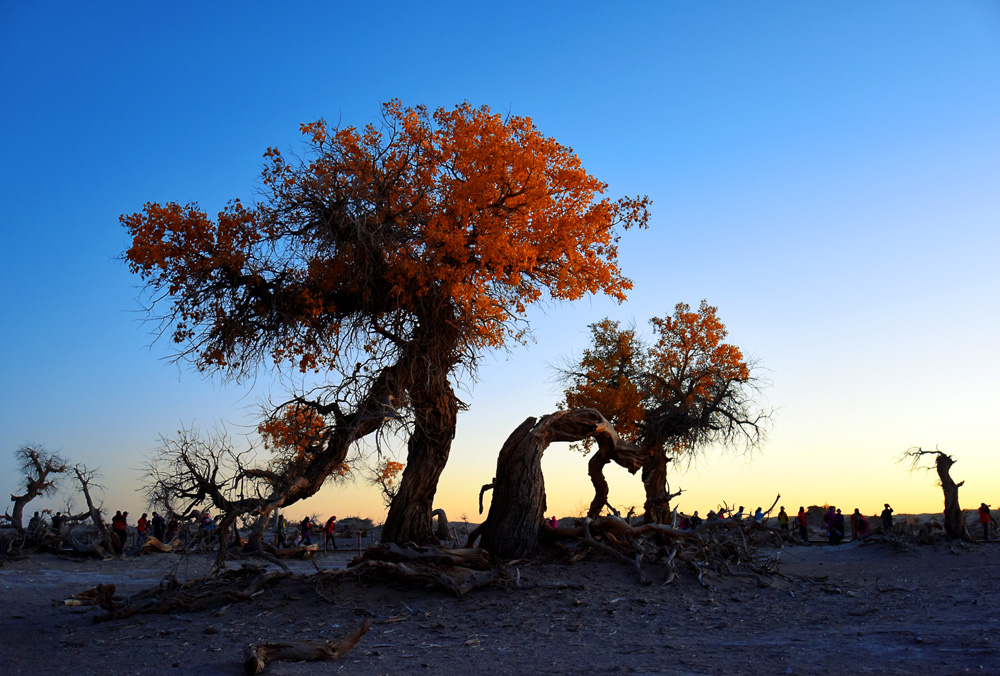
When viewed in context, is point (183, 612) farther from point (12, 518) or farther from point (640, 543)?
point (12, 518)

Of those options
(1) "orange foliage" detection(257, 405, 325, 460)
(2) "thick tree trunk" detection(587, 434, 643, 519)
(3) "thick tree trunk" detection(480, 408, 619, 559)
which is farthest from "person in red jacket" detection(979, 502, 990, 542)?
(1) "orange foliage" detection(257, 405, 325, 460)

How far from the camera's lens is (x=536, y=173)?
14.0 m

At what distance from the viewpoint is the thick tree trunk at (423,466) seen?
48.6 ft

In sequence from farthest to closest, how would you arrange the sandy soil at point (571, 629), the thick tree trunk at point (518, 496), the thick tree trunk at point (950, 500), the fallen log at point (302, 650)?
the thick tree trunk at point (950, 500), the thick tree trunk at point (518, 496), the fallen log at point (302, 650), the sandy soil at point (571, 629)

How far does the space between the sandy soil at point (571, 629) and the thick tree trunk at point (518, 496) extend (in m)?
0.74

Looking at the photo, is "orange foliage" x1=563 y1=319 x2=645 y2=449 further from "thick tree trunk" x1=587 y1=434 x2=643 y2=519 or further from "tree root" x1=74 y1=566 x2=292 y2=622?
"tree root" x1=74 y1=566 x2=292 y2=622

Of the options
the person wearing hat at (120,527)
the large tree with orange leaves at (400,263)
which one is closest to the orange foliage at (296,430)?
the large tree with orange leaves at (400,263)

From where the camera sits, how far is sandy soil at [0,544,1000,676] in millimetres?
8586

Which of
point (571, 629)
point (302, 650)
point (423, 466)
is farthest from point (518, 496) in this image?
point (302, 650)

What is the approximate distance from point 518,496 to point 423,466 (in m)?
2.12

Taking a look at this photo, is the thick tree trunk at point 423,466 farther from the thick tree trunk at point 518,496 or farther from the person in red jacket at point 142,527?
the person in red jacket at point 142,527

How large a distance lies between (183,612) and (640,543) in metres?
9.08

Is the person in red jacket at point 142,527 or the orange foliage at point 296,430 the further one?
the person in red jacket at point 142,527

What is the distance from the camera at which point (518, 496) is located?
47.9ft
